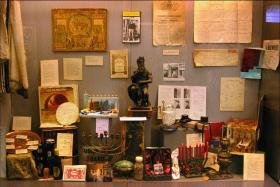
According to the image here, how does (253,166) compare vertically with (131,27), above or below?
below

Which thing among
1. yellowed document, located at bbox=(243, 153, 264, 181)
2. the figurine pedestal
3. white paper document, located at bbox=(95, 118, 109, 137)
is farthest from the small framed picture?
yellowed document, located at bbox=(243, 153, 264, 181)

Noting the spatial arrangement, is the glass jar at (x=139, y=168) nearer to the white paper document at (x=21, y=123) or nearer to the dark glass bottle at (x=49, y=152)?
the dark glass bottle at (x=49, y=152)

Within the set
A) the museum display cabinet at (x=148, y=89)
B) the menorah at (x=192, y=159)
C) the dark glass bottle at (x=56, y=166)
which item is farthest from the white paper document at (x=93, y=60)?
the menorah at (x=192, y=159)

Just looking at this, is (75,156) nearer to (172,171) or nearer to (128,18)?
(172,171)

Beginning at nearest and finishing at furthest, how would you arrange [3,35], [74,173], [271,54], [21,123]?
[3,35]
[74,173]
[271,54]
[21,123]

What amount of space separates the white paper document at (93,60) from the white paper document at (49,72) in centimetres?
22

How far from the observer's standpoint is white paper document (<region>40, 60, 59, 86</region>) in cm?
260

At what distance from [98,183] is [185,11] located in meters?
1.31

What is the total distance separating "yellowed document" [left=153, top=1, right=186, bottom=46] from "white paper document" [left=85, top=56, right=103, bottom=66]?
1.32 feet

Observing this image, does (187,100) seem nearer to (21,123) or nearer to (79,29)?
(79,29)

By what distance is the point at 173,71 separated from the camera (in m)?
2.63

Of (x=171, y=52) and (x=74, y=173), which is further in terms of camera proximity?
(x=171, y=52)

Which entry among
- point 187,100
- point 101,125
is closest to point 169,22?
point 187,100

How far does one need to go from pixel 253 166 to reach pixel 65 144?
4.06 ft
